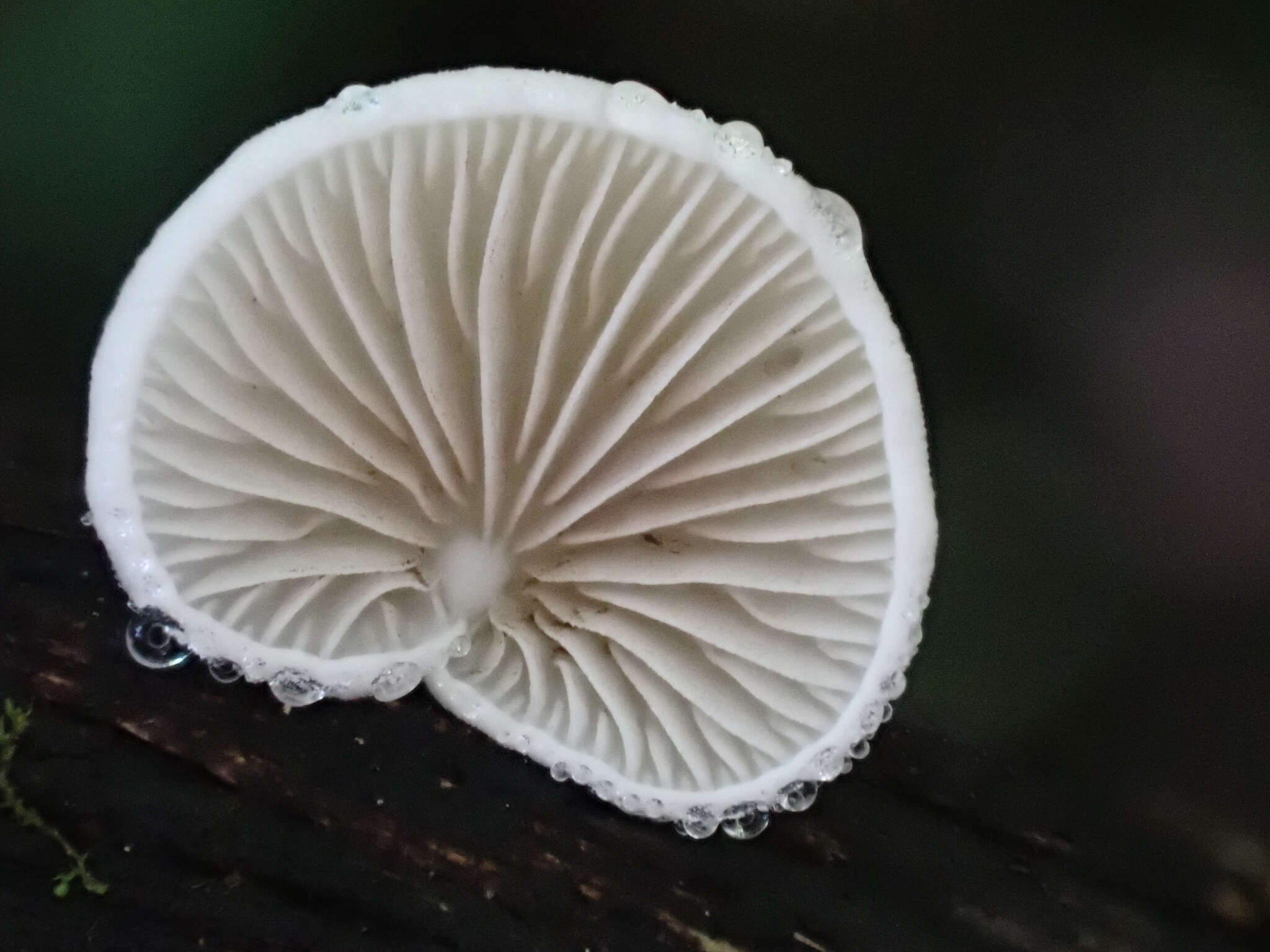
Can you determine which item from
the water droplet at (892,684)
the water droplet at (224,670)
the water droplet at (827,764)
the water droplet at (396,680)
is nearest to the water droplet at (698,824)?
the water droplet at (827,764)

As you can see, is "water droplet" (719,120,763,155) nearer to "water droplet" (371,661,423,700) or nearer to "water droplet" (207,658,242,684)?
"water droplet" (371,661,423,700)

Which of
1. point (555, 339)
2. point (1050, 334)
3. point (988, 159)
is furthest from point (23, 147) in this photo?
point (1050, 334)

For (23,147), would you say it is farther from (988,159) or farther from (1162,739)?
(1162,739)

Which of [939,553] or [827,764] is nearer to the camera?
[827,764]

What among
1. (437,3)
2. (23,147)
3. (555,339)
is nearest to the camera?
(555,339)

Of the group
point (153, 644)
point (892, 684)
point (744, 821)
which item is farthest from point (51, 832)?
point (892, 684)

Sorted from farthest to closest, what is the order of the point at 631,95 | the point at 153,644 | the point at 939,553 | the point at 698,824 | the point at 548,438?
the point at 939,553 < the point at 698,824 < the point at 153,644 < the point at 548,438 < the point at 631,95

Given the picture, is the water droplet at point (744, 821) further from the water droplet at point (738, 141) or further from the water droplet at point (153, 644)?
the water droplet at point (738, 141)

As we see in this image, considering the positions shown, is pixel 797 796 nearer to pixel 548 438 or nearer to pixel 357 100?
pixel 548 438
